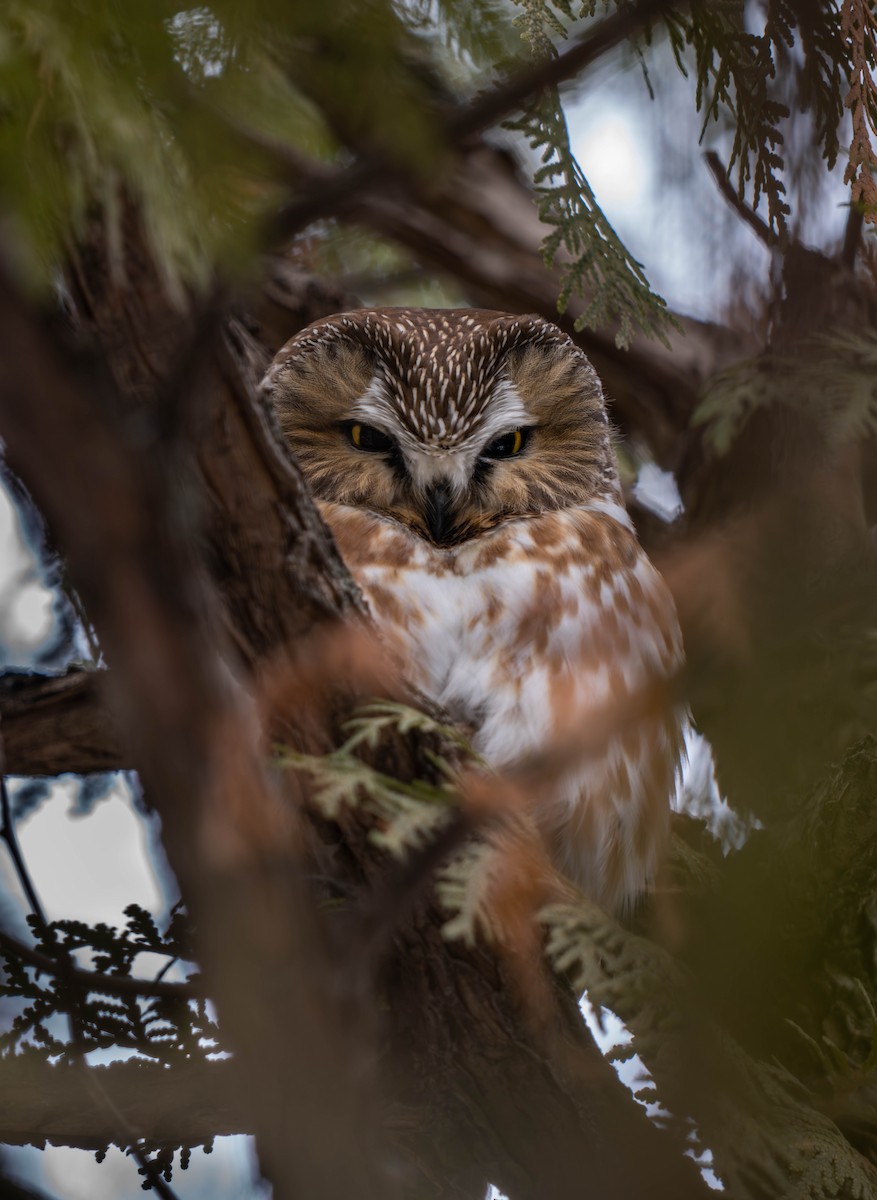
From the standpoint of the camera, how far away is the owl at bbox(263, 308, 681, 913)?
2.94 metres

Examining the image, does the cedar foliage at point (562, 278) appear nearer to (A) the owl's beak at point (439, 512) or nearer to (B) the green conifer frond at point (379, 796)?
(B) the green conifer frond at point (379, 796)

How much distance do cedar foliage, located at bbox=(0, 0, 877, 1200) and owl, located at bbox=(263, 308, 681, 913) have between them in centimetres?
44

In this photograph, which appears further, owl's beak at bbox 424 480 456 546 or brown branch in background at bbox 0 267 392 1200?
owl's beak at bbox 424 480 456 546

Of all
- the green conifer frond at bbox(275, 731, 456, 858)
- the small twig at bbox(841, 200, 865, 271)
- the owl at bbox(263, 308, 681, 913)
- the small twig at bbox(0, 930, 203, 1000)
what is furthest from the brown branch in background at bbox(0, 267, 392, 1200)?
the small twig at bbox(841, 200, 865, 271)

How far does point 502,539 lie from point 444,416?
400mm

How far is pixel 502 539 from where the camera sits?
321 cm

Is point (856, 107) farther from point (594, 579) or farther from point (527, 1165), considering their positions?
point (527, 1165)

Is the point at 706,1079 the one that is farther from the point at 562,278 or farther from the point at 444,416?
the point at 444,416

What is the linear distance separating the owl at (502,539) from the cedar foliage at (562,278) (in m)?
0.44

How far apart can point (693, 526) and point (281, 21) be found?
2724 mm

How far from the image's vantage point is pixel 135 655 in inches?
60.5

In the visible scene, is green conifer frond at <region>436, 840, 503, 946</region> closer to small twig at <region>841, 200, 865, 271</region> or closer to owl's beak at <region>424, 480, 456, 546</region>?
owl's beak at <region>424, 480, 456, 546</region>

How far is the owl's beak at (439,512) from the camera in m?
3.18

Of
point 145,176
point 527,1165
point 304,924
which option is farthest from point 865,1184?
point 145,176
